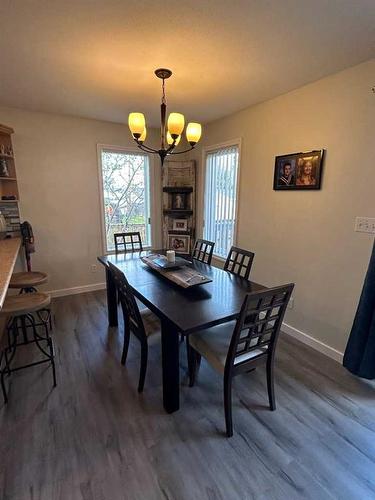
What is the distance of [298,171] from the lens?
248cm

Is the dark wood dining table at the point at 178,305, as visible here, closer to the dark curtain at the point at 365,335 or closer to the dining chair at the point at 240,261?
the dining chair at the point at 240,261

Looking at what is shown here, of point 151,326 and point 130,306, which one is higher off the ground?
point 130,306

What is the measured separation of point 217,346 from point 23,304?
1.51m

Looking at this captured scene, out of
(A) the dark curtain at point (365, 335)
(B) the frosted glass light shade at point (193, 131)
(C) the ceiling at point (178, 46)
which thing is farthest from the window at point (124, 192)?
(A) the dark curtain at point (365, 335)

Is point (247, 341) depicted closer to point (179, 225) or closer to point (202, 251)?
point (202, 251)

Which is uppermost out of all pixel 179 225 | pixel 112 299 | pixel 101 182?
pixel 101 182

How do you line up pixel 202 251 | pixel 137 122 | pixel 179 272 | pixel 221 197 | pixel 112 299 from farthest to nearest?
pixel 221 197 < pixel 202 251 < pixel 112 299 < pixel 179 272 < pixel 137 122

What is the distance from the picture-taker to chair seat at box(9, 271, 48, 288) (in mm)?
2487

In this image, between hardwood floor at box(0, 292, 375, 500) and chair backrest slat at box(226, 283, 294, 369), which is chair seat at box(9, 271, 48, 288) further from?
chair backrest slat at box(226, 283, 294, 369)

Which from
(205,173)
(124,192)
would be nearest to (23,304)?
(124,192)

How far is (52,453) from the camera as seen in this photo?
146 centimetres

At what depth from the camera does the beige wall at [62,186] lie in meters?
3.23

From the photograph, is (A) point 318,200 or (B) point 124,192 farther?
(B) point 124,192

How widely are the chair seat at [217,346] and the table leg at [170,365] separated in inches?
7.1
